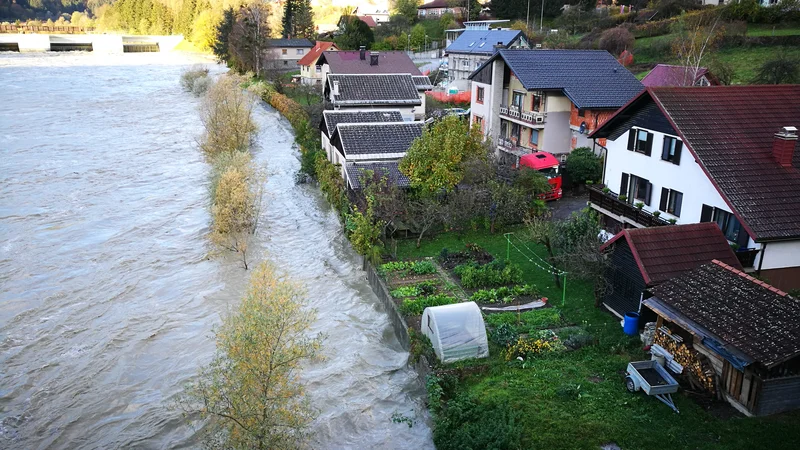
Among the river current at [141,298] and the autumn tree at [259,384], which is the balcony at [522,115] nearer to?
the river current at [141,298]

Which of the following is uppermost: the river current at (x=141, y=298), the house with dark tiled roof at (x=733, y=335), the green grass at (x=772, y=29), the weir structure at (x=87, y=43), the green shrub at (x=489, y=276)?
the weir structure at (x=87, y=43)

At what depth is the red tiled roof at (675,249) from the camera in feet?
55.8

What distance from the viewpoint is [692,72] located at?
1527 inches

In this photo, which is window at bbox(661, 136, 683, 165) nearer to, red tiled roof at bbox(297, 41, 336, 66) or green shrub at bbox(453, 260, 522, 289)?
green shrub at bbox(453, 260, 522, 289)

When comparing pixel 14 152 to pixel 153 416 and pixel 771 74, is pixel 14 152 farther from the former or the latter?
pixel 771 74

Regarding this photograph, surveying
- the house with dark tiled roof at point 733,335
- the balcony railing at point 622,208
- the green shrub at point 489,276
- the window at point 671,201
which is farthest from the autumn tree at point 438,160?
the house with dark tiled roof at point 733,335

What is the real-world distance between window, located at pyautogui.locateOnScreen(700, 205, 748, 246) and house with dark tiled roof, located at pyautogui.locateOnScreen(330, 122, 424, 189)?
13287 millimetres

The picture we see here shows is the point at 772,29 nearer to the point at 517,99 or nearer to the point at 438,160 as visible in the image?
the point at 517,99

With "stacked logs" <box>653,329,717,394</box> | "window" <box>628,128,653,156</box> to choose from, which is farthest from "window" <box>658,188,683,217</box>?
"stacked logs" <box>653,329,717,394</box>

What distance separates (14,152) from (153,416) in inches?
1360

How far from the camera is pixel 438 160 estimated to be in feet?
87.8

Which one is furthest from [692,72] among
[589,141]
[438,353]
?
[438,353]

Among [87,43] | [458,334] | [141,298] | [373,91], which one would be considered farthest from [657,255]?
[87,43]

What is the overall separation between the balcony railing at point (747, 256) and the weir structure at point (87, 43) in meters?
140
